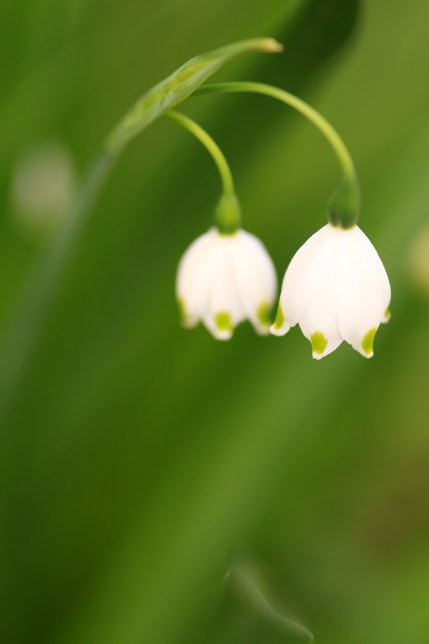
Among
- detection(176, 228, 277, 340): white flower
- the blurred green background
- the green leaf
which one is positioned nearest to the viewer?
the green leaf

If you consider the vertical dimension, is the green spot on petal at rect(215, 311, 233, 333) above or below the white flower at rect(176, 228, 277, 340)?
below

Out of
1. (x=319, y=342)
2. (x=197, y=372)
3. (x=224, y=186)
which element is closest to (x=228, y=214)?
(x=224, y=186)

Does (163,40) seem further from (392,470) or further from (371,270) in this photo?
(371,270)

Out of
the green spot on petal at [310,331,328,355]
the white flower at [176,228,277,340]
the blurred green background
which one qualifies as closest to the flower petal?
the white flower at [176,228,277,340]

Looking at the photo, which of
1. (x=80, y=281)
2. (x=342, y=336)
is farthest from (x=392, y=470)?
(x=342, y=336)

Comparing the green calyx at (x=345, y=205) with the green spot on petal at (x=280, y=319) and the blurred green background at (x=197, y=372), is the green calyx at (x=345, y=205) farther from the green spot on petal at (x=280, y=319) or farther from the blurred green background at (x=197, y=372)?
the blurred green background at (x=197, y=372)

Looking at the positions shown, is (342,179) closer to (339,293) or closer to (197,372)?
(339,293)

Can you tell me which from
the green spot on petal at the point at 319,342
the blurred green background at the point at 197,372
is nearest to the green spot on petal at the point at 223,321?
the green spot on petal at the point at 319,342

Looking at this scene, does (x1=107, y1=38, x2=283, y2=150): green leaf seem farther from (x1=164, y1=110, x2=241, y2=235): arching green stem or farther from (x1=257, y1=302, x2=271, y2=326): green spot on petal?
(x1=257, y1=302, x2=271, y2=326): green spot on petal
